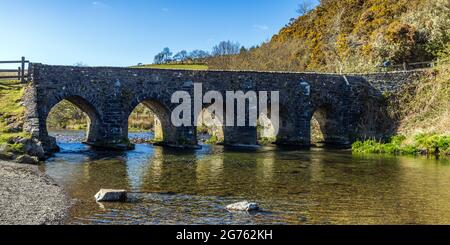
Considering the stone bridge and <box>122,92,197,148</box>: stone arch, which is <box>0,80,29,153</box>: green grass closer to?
the stone bridge

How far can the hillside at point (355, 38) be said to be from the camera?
44.1 metres

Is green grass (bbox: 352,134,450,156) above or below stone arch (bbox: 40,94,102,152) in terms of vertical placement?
below

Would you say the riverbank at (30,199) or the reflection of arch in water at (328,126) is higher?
the reflection of arch in water at (328,126)

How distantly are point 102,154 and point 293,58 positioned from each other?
35.9 meters

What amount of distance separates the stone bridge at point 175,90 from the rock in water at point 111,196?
12.4 m

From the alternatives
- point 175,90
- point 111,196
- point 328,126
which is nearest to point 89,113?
point 175,90

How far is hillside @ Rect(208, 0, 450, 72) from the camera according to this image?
44.1 meters

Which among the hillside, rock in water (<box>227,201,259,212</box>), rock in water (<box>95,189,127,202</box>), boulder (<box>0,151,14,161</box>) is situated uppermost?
the hillside

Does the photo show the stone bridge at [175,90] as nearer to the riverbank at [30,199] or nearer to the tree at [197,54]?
the riverbank at [30,199]

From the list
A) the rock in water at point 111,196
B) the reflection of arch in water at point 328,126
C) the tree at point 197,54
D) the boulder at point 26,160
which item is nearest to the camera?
the rock in water at point 111,196

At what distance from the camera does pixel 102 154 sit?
2884 cm

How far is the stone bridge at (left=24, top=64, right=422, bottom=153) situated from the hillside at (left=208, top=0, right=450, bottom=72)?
20.5 ft

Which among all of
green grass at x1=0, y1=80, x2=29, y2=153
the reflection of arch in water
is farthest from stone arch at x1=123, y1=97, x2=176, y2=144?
the reflection of arch in water

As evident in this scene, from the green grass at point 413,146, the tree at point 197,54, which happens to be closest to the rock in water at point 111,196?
the green grass at point 413,146
